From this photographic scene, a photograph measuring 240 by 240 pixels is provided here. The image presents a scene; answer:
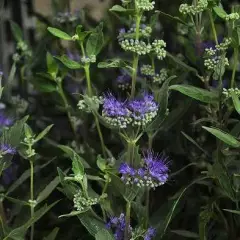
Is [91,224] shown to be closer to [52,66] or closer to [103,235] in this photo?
[103,235]

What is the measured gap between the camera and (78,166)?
1041 mm

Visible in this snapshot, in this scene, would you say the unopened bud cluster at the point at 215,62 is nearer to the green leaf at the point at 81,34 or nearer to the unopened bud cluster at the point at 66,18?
the green leaf at the point at 81,34

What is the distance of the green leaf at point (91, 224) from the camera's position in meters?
1.08

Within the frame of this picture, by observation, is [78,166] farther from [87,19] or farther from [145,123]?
[87,19]

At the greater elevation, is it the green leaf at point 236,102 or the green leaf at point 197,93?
the green leaf at point 236,102

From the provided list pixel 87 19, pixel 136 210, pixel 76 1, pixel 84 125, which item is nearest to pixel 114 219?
pixel 136 210

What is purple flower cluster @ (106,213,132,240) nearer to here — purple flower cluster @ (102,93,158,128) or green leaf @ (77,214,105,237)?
green leaf @ (77,214,105,237)

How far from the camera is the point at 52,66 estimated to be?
1403mm

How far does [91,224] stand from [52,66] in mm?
439

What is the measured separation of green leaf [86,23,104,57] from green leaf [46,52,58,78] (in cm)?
23

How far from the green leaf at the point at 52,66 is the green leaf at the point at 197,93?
398 mm

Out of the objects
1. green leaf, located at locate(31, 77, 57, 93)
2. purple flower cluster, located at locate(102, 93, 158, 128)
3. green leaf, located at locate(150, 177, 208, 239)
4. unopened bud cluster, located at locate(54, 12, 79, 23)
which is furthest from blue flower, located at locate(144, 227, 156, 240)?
unopened bud cluster, located at locate(54, 12, 79, 23)

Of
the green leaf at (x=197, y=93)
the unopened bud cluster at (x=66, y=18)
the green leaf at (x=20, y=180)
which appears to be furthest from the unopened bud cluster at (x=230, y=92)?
the unopened bud cluster at (x=66, y=18)

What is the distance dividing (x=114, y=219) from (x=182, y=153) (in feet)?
1.19
